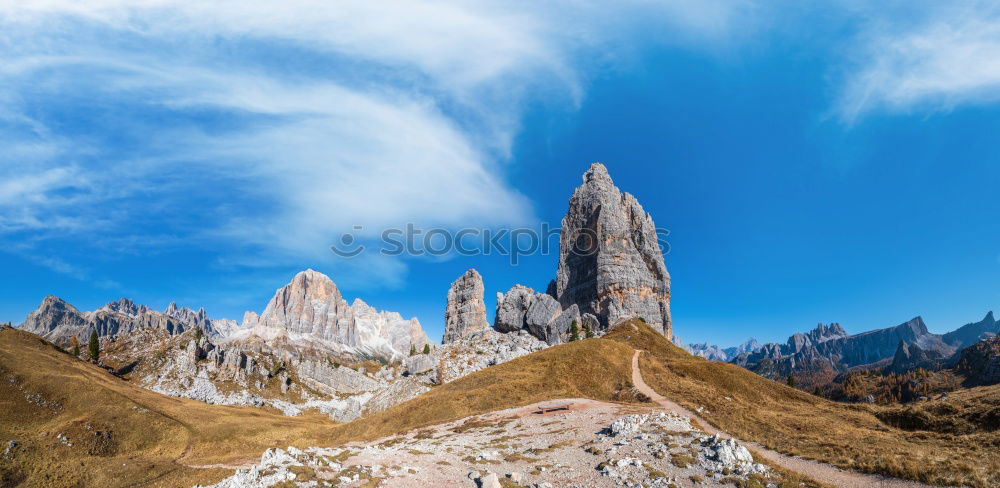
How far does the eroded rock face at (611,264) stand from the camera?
549 ft

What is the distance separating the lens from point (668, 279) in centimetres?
18450

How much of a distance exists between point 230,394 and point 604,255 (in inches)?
6117

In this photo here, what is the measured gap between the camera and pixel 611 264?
17112 cm

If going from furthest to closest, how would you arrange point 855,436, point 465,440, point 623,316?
point 623,316 < point 465,440 < point 855,436

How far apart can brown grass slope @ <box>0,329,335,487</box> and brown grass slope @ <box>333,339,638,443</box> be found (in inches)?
484

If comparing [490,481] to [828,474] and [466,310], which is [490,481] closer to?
[828,474]

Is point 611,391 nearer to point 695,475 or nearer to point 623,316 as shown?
point 695,475

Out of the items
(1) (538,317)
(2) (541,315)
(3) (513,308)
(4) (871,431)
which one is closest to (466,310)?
(3) (513,308)

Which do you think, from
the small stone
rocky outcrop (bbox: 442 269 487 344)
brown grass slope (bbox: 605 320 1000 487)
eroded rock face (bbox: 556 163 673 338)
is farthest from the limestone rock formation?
the small stone

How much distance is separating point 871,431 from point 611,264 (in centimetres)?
12968

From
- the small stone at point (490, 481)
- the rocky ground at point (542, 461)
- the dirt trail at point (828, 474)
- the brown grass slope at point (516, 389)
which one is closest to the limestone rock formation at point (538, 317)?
the brown grass slope at point (516, 389)

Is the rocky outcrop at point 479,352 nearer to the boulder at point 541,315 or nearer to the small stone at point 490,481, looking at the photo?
the boulder at point 541,315

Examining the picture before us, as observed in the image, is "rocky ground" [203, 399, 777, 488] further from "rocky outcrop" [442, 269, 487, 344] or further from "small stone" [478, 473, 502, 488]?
"rocky outcrop" [442, 269, 487, 344]

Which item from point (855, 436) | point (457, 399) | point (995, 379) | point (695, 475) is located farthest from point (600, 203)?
point (995, 379)
